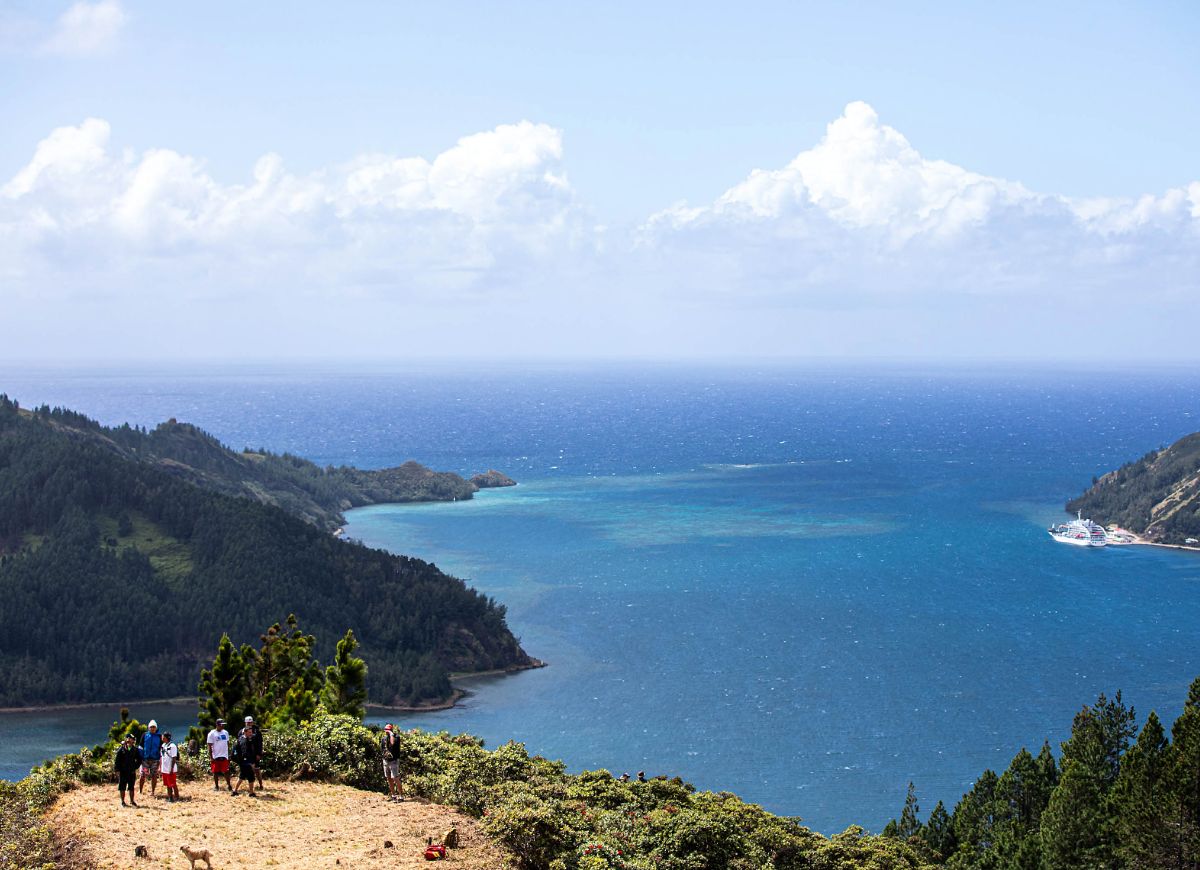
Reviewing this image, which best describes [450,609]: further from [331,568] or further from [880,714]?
[880,714]

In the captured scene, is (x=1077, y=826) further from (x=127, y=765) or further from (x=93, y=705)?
(x=93, y=705)

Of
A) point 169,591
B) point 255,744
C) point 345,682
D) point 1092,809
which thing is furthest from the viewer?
point 169,591

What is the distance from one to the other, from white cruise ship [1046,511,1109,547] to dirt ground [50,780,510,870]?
15368 cm

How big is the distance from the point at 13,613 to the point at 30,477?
2672cm

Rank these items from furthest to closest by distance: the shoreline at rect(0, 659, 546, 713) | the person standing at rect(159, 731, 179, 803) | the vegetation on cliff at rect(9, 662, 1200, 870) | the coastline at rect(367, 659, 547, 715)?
the shoreline at rect(0, 659, 546, 713) → the coastline at rect(367, 659, 547, 715) → the person standing at rect(159, 731, 179, 803) → the vegetation on cliff at rect(9, 662, 1200, 870)

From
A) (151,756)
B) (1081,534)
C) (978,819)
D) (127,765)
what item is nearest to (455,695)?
(978,819)

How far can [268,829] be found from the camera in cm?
2728

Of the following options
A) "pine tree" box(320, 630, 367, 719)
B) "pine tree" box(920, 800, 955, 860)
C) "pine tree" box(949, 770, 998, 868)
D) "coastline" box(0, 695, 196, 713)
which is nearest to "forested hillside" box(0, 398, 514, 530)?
"coastline" box(0, 695, 196, 713)

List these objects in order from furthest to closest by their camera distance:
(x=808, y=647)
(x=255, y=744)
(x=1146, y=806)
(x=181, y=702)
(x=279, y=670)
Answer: (x=808, y=647) → (x=181, y=702) → (x=279, y=670) → (x=1146, y=806) → (x=255, y=744)

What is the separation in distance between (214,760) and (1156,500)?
188683 millimetres

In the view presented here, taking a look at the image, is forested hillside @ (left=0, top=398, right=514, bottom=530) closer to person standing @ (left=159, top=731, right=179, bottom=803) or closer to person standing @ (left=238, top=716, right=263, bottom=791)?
person standing @ (left=238, top=716, right=263, bottom=791)

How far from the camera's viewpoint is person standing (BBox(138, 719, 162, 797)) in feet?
94.5

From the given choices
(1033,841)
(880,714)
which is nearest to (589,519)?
(880,714)

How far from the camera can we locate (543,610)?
122 metres
